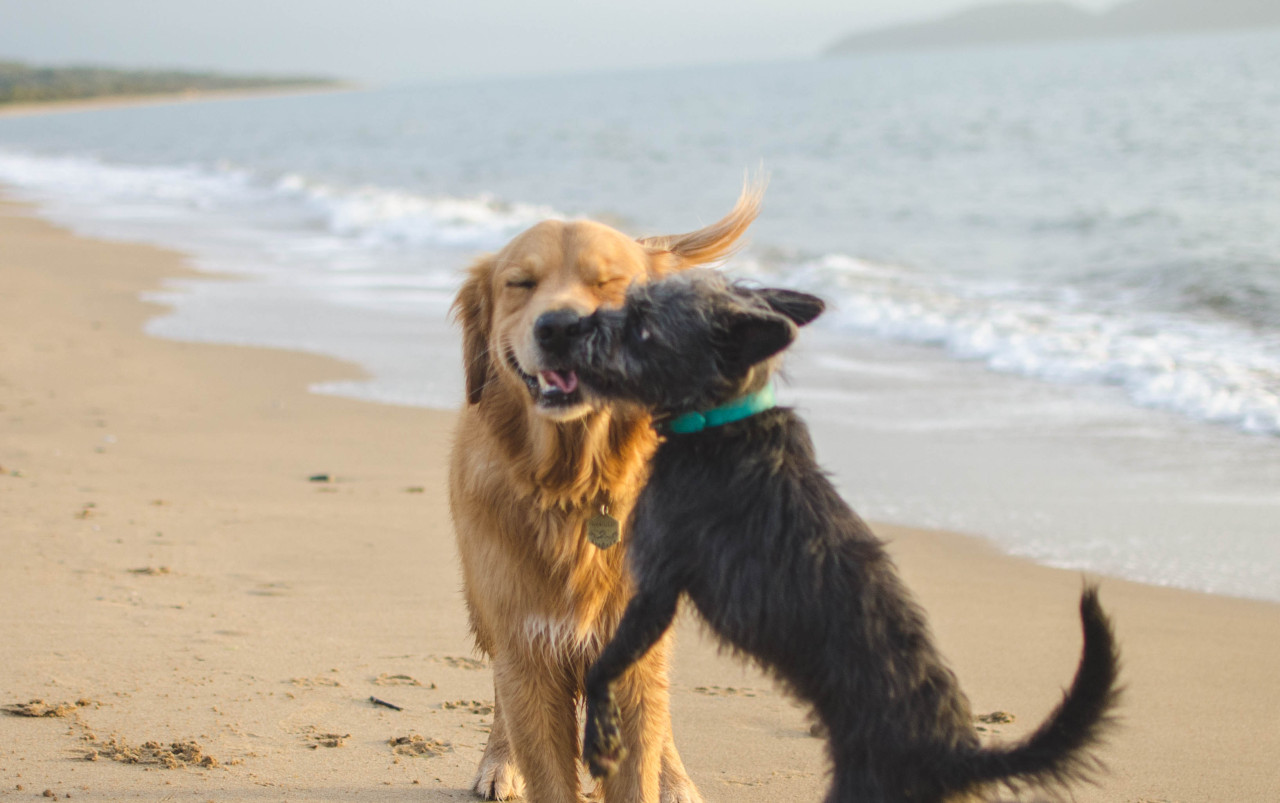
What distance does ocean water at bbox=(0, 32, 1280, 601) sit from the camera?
636 cm

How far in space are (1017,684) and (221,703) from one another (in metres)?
2.85

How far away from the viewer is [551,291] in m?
3.37

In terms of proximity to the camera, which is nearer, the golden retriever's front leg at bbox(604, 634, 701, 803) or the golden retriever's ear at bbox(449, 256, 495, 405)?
the golden retriever's front leg at bbox(604, 634, 701, 803)

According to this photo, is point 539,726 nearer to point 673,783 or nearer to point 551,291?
point 673,783

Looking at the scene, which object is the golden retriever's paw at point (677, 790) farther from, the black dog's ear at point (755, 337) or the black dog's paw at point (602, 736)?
the black dog's ear at point (755, 337)

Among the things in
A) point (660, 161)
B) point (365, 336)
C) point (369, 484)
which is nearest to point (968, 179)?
point (660, 161)

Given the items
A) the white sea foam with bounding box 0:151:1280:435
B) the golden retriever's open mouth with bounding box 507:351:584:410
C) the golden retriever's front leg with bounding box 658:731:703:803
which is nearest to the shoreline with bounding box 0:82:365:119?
the white sea foam with bounding box 0:151:1280:435

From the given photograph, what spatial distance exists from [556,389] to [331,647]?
1.83 metres

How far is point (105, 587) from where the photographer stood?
4.68 m

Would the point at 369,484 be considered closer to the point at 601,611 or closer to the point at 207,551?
the point at 207,551

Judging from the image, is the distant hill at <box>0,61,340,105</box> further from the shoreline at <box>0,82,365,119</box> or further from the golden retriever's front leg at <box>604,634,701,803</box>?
the golden retriever's front leg at <box>604,634,701,803</box>

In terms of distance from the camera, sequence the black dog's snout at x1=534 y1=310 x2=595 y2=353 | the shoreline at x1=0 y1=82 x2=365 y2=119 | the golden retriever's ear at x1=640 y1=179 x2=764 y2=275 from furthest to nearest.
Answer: the shoreline at x1=0 y1=82 x2=365 y2=119, the golden retriever's ear at x1=640 y1=179 x2=764 y2=275, the black dog's snout at x1=534 y1=310 x2=595 y2=353

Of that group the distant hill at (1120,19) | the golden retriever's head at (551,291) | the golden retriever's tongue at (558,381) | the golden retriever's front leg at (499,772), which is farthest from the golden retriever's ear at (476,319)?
the distant hill at (1120,19)

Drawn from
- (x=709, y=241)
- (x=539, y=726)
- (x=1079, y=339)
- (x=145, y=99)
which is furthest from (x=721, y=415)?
(x=145, y=99)
